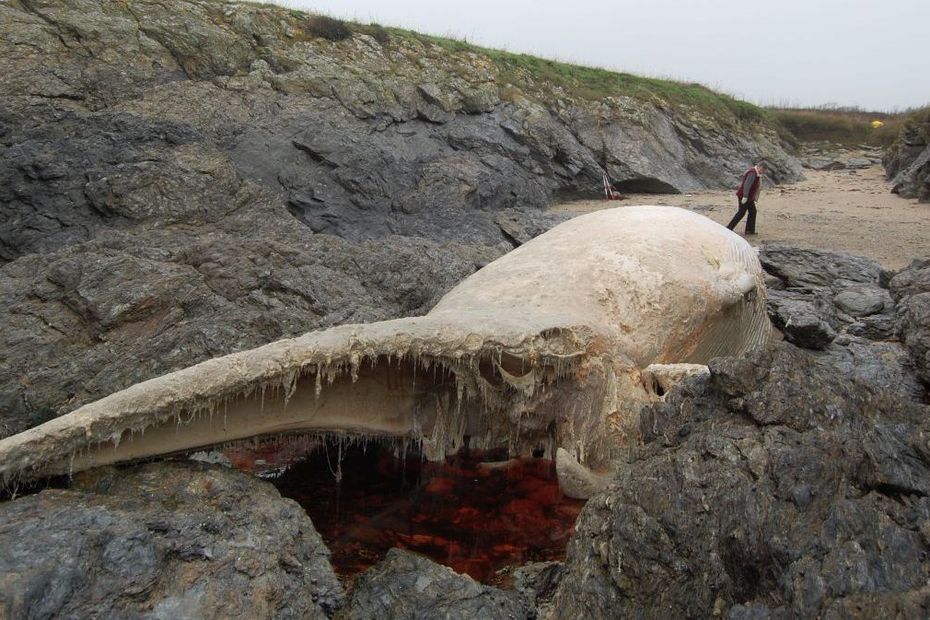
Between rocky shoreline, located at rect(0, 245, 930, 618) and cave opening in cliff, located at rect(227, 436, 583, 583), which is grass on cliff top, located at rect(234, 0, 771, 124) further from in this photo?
rocky shoreline, located at rect(0, 245, 930, 618)

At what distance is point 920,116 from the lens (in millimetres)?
20484

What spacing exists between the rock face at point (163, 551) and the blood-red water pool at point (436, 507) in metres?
0.68

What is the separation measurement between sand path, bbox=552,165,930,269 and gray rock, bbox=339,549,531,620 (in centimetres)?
954

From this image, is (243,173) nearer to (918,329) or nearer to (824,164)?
(918,329)

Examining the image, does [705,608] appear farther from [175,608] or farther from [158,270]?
[158,270]

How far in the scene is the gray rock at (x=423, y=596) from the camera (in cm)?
309

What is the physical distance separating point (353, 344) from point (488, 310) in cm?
113

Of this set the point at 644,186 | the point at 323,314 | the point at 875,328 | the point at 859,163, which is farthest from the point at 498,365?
the point at 859,163

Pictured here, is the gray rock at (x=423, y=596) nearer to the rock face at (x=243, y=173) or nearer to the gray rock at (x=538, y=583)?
the gray rock at (x=538, y=583)

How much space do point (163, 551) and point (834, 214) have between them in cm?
1534

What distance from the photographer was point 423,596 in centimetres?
318

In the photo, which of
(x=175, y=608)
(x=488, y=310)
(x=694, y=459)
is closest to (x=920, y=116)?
(x=488, y=310)

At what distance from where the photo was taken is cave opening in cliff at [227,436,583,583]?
4.14 meters

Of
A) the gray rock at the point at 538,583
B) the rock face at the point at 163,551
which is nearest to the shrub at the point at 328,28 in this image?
the rock face at the point at 163,551
